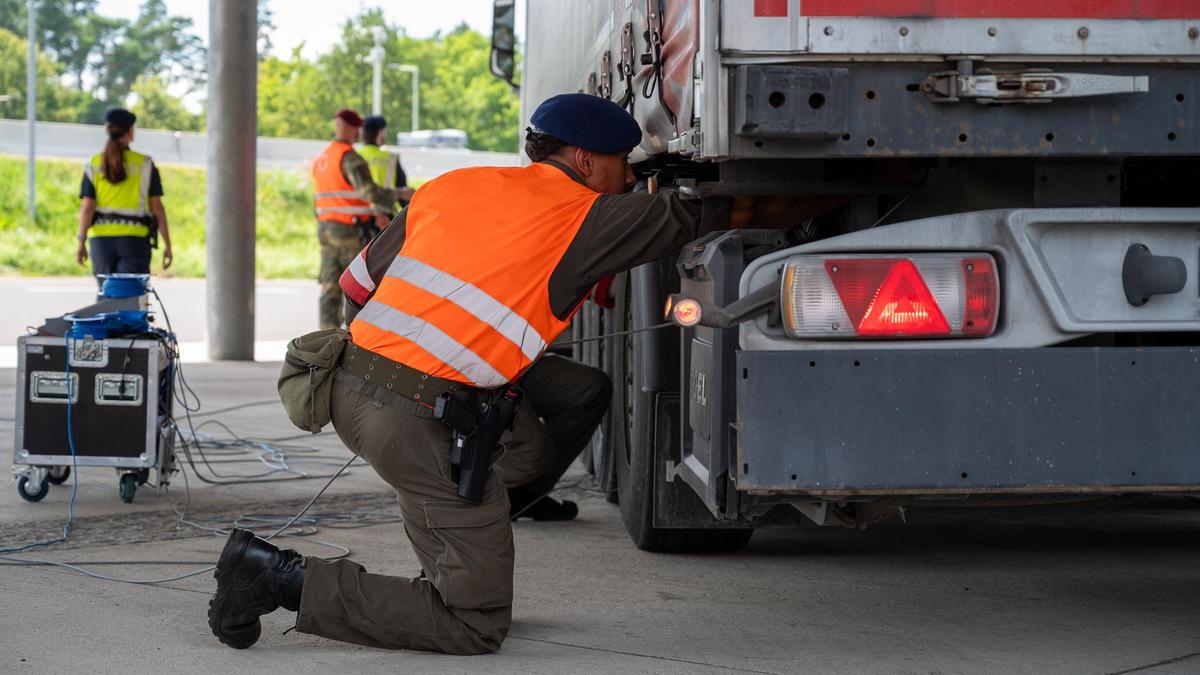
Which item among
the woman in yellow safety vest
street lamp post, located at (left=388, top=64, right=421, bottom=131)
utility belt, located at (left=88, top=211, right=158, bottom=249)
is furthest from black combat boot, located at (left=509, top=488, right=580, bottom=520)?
street lamp post, located at (left=388, top=64, right=421, bottom=131)

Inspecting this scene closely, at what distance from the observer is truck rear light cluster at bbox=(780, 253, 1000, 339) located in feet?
11.0

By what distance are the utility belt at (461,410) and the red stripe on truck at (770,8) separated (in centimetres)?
124

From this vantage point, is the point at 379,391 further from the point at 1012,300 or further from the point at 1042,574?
the point at 1042,574

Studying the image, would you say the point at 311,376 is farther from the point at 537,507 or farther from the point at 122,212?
the point at 122,212

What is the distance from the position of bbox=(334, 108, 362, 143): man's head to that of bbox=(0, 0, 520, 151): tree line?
146 ft

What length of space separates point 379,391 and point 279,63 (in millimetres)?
57840

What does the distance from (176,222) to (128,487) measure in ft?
94.3

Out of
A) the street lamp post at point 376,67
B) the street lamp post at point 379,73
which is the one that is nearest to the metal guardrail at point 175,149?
the street lamp post at point 376,67

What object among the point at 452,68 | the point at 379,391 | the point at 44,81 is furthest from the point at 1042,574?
the point at 452,68

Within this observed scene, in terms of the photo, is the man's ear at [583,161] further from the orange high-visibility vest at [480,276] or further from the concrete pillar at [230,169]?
the concrete pillar at [230,169]

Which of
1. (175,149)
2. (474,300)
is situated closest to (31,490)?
(474,300)

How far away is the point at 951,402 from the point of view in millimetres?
3350

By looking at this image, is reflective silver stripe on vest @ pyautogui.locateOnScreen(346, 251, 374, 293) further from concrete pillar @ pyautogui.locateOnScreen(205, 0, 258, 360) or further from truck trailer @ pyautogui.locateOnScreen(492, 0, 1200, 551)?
concrete pillar @ pyautogui.locateOnScreen(205, 0, 258, 360)

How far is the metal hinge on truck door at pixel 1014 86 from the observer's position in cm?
329
